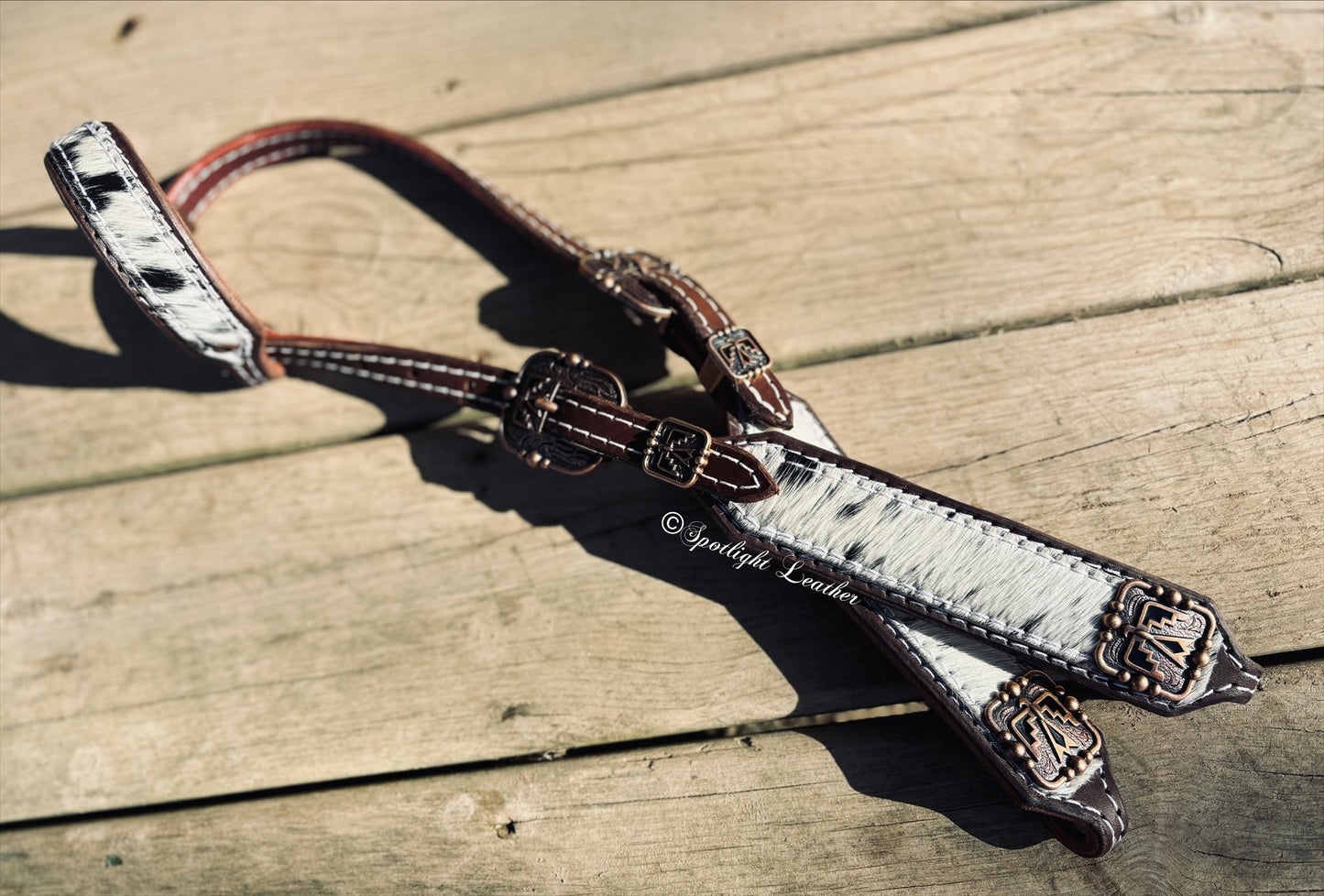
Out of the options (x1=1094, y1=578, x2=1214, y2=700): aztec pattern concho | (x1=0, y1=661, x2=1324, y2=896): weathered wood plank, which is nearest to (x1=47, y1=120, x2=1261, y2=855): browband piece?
(x1=1094, y1=578, x2=1214, y2=700): aztec pattern concho

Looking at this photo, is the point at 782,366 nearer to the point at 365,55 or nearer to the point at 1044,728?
the point at 1044,728

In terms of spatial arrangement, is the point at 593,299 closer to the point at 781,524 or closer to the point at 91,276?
the point at 781,524

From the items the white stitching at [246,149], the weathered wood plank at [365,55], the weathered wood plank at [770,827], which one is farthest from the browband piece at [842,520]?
the weathered wood plank at [365,55]

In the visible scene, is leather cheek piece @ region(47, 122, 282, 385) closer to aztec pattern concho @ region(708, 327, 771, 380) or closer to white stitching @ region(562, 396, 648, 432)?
white stitching @ region(562, 396, 648, 432)

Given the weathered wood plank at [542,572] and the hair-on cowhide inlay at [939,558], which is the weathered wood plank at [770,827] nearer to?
the weathered wood plank at [542,572]

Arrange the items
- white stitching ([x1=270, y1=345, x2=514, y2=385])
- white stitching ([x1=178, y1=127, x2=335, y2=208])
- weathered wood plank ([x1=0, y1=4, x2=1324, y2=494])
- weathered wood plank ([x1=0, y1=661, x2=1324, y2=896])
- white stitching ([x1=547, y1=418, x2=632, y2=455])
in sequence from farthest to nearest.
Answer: white stitching ([x1=178, y1=127, x2=335, y2=208]), weathered wood plank ([x1=0, y1=4, x2=1324, y2=494]), white stitching ([x1=270, y1=345, x2=514, y2=385]), white stitching ([x1=547, y1=418, x2=632, y2=455]), weathered wood plank ([x1=0, y1=661, x2=1324, y2=896])
